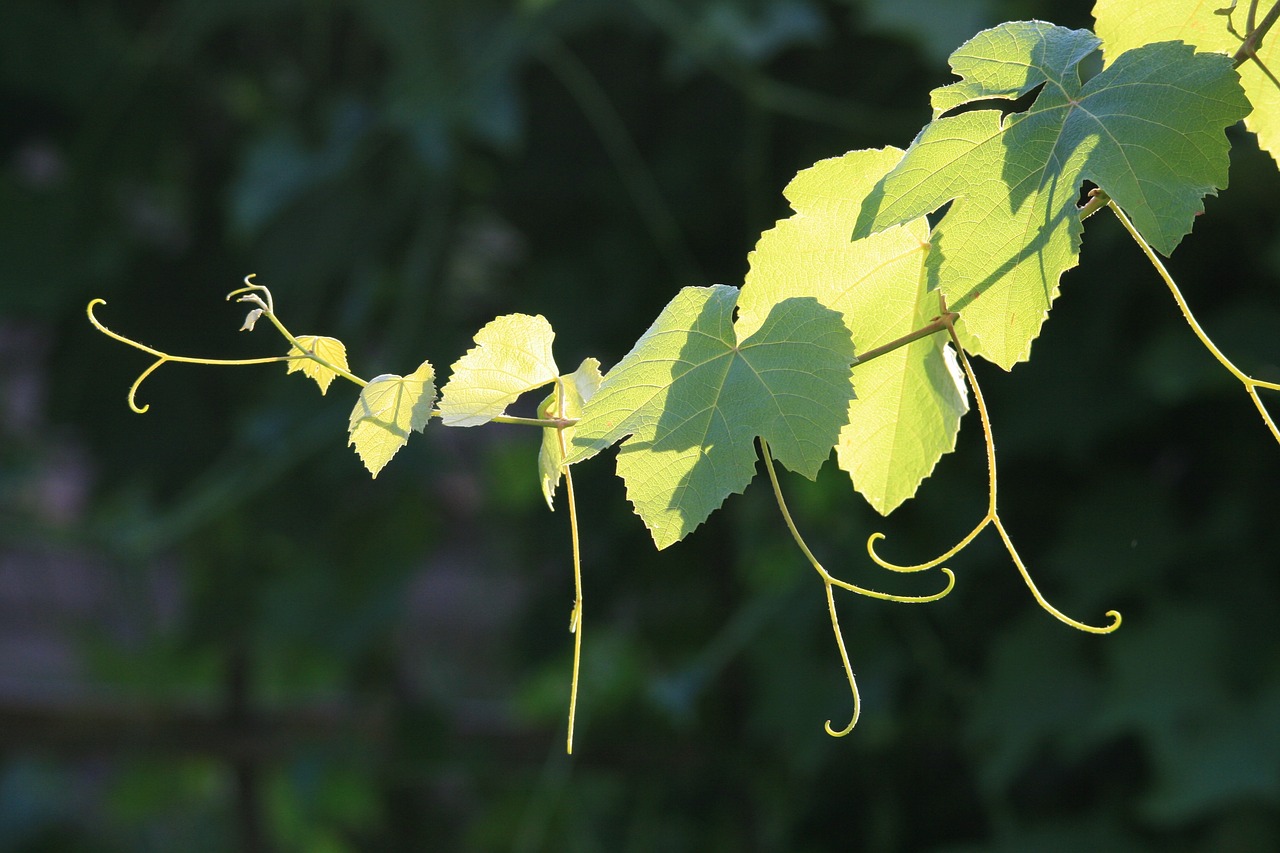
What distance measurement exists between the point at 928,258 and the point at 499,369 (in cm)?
10

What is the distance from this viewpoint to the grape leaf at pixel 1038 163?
0.27 metres

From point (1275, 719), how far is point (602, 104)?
796 mm

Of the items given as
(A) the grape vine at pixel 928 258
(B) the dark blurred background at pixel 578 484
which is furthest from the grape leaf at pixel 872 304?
(B) the dark blurred background at pixel 578 484

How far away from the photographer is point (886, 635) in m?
1.21

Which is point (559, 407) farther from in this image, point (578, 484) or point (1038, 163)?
point (578, 484)

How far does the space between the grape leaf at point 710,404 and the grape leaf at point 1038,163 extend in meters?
0.03

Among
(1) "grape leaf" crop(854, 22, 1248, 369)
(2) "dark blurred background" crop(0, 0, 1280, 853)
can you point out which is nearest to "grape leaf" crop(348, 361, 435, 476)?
(1) "grape leaf" crop(854, 22, 1248, 369)

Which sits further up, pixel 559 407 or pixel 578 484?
pixel 578 484

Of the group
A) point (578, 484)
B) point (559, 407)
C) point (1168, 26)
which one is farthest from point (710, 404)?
point (578, 484)

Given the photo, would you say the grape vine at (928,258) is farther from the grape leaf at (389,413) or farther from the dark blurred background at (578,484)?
the dark blurred background at (578,484)

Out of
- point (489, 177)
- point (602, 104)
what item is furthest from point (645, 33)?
point (489, 177)

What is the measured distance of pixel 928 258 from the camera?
0.28 m

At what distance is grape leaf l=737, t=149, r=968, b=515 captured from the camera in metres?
0.30

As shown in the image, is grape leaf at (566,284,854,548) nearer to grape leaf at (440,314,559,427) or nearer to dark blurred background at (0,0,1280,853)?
grape leaf at (440,314,559,427)
